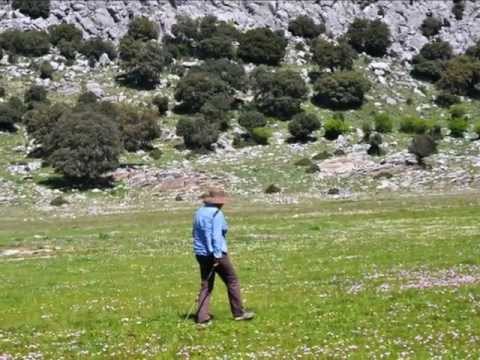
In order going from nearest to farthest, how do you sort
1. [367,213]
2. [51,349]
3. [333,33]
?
1. [51,349]
2. [367,213]
3. [333,33]

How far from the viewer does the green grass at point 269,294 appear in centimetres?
1489

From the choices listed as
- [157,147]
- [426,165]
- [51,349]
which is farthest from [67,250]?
[157,147]

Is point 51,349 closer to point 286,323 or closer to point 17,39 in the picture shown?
point 286,323

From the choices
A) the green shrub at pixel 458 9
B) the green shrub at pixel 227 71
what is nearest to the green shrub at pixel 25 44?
the green shrub at pixel 227 71

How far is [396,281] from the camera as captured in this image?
2206 cm

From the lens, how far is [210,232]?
1759 centimetres

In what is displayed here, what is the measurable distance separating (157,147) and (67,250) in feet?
220

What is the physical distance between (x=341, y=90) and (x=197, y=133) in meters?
31.7

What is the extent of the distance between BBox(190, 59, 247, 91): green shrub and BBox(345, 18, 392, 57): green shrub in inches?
1304

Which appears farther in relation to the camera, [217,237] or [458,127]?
[458,127]

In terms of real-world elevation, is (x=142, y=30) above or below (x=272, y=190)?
above

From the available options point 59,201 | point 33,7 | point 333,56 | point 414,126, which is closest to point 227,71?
point 333,56

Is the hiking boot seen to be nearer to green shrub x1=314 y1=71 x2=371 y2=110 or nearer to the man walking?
the man walking

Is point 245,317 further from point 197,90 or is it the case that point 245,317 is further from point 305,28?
point 305,28
